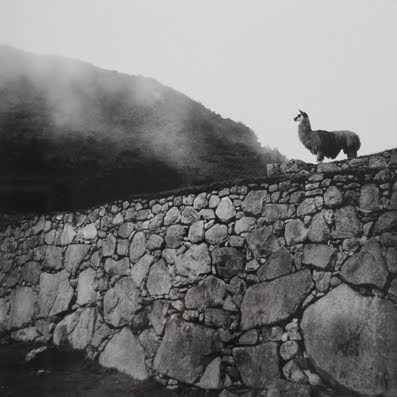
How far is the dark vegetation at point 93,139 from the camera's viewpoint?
35.9 feet

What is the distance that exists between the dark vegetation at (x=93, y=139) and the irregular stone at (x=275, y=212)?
785 centimetres

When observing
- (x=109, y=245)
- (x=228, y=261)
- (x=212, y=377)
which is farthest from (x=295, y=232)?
(x=109, y=245)

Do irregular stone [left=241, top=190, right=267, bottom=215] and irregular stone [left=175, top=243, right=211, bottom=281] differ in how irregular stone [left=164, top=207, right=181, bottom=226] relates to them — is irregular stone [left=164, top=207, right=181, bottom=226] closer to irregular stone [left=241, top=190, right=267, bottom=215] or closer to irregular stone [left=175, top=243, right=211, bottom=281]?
irregular stone [left=175, top=243, right=211, bottom=281]

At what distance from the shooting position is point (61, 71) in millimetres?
13883

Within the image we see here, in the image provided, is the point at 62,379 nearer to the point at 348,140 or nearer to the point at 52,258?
the point at 52,258

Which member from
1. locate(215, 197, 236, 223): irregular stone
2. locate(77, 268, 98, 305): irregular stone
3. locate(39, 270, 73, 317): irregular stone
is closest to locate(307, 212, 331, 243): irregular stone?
locate(215, 197, 236, 223): irregular stone

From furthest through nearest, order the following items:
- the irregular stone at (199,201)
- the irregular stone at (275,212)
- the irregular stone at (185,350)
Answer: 1. the irregular stone at (199,201)
2. the irregular stone at (185,350)
3. the irregular stone at (275,212)

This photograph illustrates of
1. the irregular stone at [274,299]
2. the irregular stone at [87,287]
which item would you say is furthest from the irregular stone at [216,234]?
the irregular stone at [87,287]

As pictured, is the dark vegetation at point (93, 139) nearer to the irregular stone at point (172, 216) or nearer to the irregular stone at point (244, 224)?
the irregular stone at point (172, 216)

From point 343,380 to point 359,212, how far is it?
5.43 feet

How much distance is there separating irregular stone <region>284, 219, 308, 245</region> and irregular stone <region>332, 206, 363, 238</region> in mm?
348

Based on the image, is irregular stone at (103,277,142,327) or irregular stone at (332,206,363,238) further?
irregular stone at (103,277,142,327)

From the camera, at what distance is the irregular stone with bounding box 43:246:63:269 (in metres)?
7.25

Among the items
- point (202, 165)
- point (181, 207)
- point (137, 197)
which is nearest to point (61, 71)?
point (202, 165)
